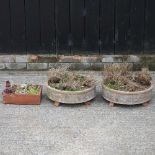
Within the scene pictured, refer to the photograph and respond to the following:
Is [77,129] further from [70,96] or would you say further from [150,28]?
[150,28]

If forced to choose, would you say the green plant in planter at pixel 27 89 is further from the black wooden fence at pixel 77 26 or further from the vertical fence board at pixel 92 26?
the vertical fence board at pixel 92 26

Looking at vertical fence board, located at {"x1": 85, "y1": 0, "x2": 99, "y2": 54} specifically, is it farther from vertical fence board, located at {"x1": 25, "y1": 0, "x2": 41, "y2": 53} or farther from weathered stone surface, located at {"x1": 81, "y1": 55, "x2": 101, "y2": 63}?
vertical fence board, located at {"x1": 25, "y1": 0, "x2": 41, "y2": 53}

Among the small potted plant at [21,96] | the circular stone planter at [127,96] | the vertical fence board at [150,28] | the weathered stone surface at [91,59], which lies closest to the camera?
the circular stone planter at [127,96]

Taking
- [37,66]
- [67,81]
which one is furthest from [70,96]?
[37,66]

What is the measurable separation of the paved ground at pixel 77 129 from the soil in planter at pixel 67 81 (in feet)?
0.77

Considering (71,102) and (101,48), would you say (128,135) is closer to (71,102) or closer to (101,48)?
(71,102)

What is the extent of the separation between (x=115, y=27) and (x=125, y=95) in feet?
4.75

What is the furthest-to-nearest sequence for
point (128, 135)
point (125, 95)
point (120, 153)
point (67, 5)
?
point (67, 5) → point (125, 95) → point (128, 135) → point (120, 153)

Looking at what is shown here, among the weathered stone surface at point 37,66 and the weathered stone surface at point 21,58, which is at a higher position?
the weathered stone surface at point 21,58

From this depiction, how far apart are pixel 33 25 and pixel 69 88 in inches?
58.1

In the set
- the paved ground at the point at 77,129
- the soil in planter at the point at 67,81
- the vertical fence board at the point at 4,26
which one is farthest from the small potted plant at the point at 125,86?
the vertical fence board at the point at 4,26

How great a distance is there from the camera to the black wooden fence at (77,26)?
22.7 feet

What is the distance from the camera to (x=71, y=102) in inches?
233

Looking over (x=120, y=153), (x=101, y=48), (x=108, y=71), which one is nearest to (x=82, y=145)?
(x=120, y=153)
